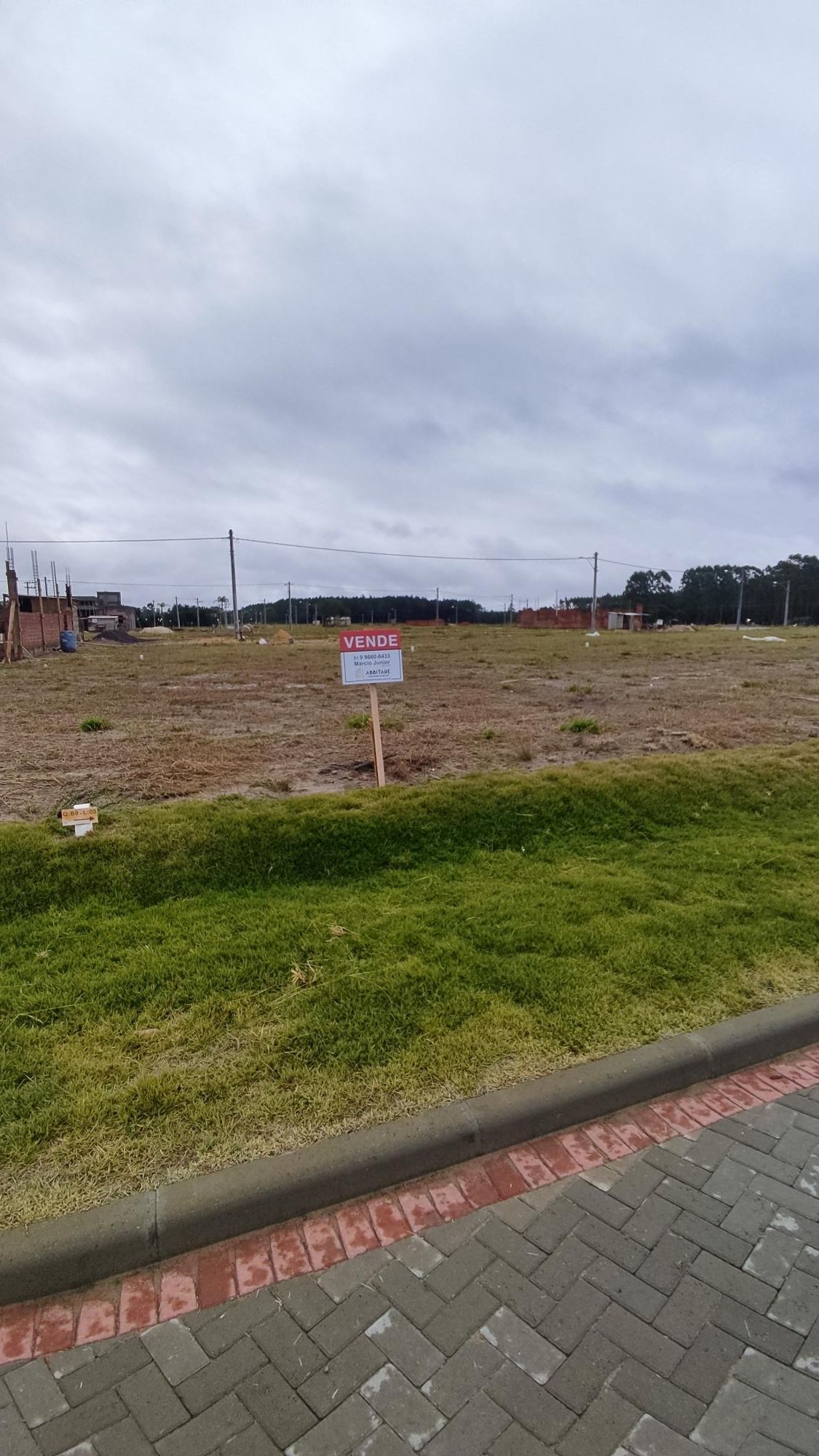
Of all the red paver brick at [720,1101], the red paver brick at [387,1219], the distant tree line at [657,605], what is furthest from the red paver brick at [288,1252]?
the distant tree line at [657,605]

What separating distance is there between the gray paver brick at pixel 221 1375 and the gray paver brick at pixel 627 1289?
3.02 ft

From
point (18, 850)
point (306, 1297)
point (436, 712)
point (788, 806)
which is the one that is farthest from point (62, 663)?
point (306, 1297)

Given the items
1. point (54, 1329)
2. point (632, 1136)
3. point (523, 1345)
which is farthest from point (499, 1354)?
point (54, 1329)

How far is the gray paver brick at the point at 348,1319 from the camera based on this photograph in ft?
5.70

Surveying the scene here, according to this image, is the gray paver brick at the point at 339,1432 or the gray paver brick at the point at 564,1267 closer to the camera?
the gray paver brick at the point at 339,1432

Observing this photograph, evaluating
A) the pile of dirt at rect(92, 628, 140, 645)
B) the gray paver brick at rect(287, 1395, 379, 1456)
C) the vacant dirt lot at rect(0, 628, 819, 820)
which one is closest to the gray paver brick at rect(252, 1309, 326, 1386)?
the gray paver brick at rect(287, 1395, 379, 1456)

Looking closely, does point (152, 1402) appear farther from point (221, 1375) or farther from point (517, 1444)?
point (517, 1444)

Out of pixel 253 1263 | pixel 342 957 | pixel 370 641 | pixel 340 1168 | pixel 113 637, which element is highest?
pixel 370 641

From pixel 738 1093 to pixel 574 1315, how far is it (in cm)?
124

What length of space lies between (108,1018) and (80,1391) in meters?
1.37

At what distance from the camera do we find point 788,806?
19.6 ft

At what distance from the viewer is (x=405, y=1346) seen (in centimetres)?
172

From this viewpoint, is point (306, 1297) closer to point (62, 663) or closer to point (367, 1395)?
point (367, 1395)

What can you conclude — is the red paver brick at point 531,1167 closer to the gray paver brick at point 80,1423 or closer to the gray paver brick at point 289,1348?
the gray paver brick at point 289,1348
